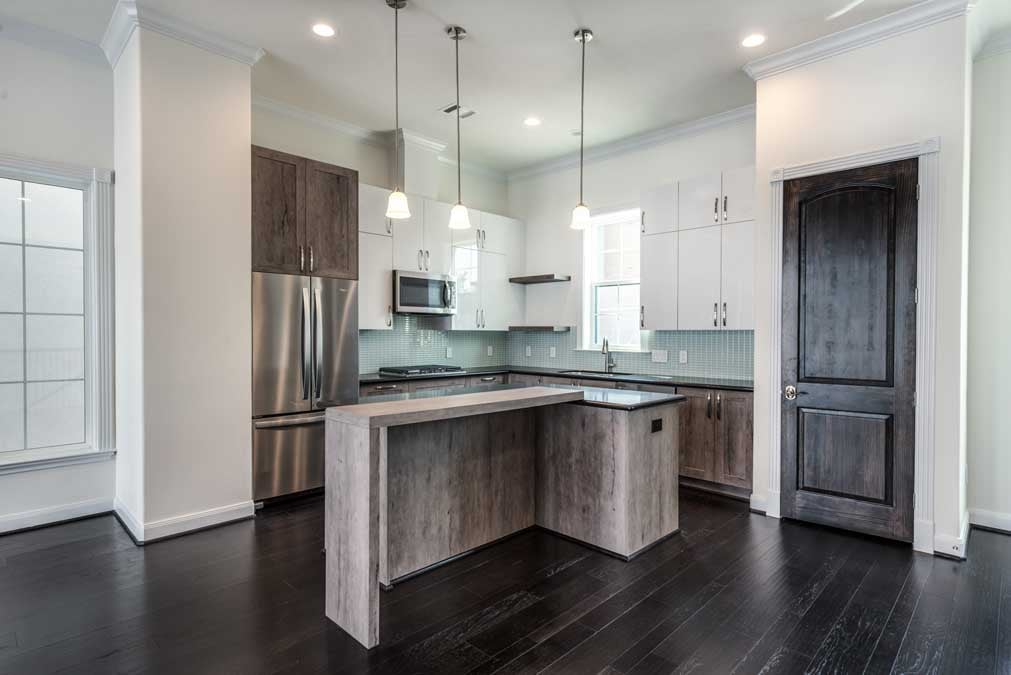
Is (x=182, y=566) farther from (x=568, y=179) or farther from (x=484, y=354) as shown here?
(x=568, y=179)

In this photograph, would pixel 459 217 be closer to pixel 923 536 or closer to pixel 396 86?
pixel 396 86

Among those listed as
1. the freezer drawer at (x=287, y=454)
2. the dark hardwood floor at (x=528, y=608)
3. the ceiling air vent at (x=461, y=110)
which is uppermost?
the ceiling air vent at (x=461, y=110)

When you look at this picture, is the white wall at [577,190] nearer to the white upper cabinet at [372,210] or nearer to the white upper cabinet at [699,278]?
the white upper cabinet at [699,278]

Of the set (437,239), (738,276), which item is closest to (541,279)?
(437,239)

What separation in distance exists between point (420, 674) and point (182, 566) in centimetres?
170

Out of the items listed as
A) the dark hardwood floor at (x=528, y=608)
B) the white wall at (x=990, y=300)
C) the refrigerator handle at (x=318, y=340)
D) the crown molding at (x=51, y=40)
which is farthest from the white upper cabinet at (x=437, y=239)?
the white wall at (x=990, y=300)

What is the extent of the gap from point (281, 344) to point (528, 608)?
8.28 feet

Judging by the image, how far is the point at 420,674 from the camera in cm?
198

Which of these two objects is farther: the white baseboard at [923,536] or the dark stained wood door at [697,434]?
the dark stained wood door at [697,434]

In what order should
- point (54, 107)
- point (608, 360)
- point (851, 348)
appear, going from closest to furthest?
point (851, 348), point (54, 107), point (608, 360)

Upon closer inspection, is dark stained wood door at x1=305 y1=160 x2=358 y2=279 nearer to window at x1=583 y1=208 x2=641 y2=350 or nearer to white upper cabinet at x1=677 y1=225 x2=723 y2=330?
window at x1=583 y1=208 x2=641 y2=350

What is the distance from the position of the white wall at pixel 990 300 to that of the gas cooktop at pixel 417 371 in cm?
400

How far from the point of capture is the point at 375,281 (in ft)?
15.5

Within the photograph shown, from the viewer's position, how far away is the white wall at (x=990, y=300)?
11.2ft
